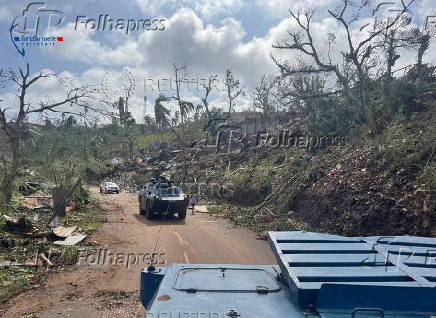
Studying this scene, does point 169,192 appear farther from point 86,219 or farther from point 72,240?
point 72,240

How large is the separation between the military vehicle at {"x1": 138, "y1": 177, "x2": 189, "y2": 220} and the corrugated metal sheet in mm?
12746

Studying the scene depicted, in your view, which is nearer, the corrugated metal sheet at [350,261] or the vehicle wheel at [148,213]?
the corrugated metal sheet at [350,261]

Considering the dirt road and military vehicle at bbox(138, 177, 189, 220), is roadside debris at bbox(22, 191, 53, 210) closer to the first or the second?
the dirt road

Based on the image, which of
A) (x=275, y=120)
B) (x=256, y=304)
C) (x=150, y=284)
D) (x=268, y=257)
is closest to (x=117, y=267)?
(x=268, y=257)

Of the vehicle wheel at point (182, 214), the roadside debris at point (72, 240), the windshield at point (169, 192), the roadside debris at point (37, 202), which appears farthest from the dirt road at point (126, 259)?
the roadside debris at point (37, 202)

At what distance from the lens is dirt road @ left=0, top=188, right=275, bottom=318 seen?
6.93 meters

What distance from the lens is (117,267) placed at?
31.2 feet

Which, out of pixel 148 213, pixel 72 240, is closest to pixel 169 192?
Result: pixel 148 213

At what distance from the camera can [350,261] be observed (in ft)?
10.8

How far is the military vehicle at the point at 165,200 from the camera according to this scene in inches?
651

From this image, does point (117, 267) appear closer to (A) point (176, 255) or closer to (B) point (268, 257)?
(A) point (176, 255)

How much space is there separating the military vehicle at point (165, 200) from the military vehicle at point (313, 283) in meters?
12.8

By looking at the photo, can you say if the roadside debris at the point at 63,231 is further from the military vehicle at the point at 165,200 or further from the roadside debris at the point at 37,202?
the roadside debris at the point at 37,202

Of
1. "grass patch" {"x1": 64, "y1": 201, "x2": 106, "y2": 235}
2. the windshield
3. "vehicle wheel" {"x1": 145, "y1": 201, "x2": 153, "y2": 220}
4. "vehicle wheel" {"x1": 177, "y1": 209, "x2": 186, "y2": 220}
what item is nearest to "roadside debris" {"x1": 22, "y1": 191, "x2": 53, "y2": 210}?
"grass patch" {"x1": 64, "y1": 201, "x2": 106, "y2": 235}
